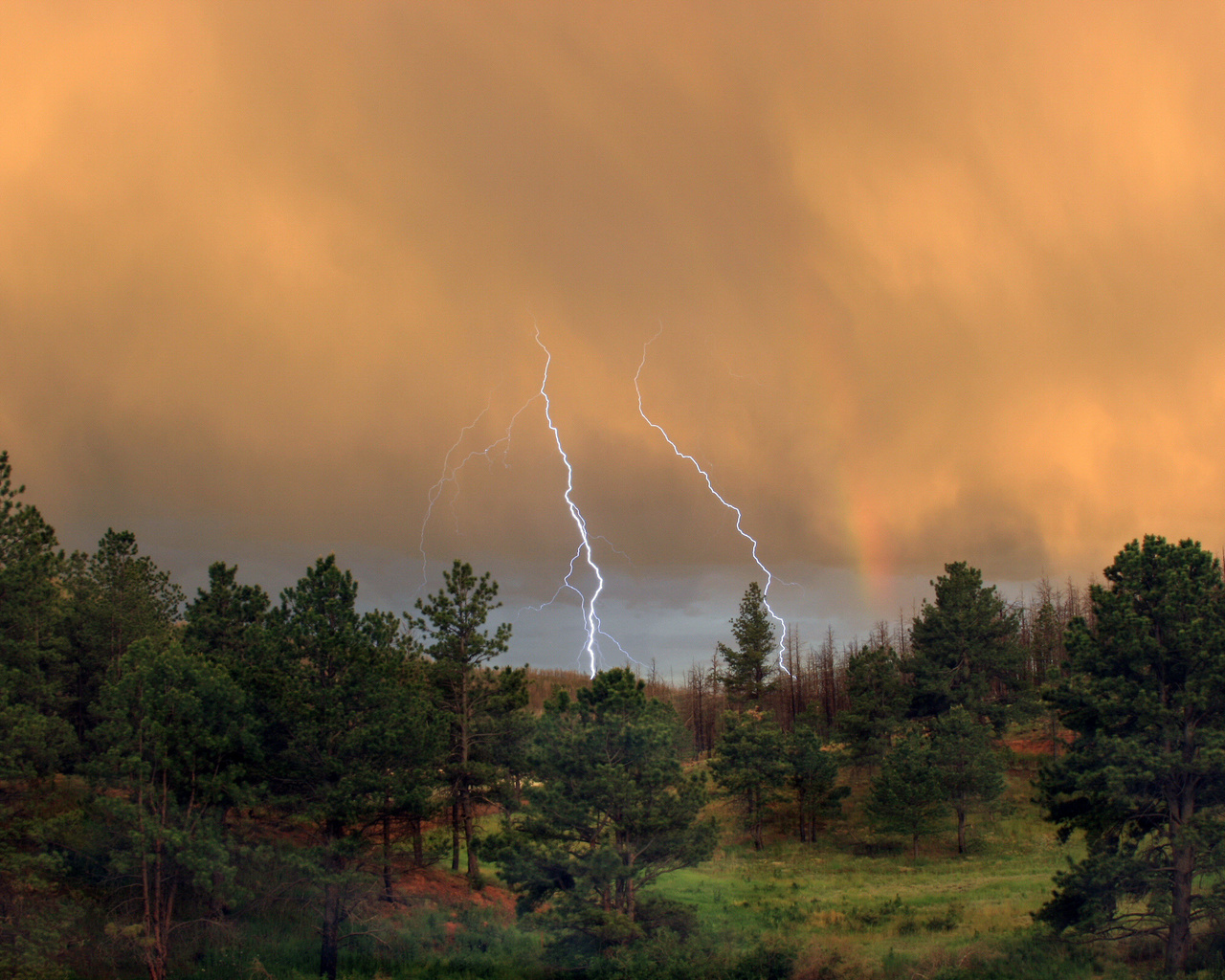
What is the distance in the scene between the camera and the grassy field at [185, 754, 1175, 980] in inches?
904

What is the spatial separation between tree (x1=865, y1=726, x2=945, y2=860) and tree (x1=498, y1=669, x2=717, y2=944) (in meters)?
29.0

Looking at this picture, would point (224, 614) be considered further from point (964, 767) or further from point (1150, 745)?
point (964, 767)

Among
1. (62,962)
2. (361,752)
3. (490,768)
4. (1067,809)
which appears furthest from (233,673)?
(1067,809)

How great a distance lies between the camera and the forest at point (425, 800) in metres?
20.9

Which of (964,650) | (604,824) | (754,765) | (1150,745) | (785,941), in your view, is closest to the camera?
(1150,745)

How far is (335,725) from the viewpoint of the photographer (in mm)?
25125

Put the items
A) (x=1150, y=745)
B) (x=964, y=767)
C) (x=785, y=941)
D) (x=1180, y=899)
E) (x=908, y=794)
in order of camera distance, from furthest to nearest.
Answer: (x=964, y=767) < (x=908, y=794) < (x=785, y=941) < (x=1150, y=745) < (x=1180, y=899)

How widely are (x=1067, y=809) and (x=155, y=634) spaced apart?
37162mm

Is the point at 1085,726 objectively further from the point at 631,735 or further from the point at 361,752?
the point at 361,752

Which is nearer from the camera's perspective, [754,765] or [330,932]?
[330,932]

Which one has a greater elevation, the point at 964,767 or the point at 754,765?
the point at 964,767

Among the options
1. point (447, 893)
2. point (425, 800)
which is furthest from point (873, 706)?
point (425, 800)

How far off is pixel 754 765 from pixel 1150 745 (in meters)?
36.6

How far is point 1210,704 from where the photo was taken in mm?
20219
